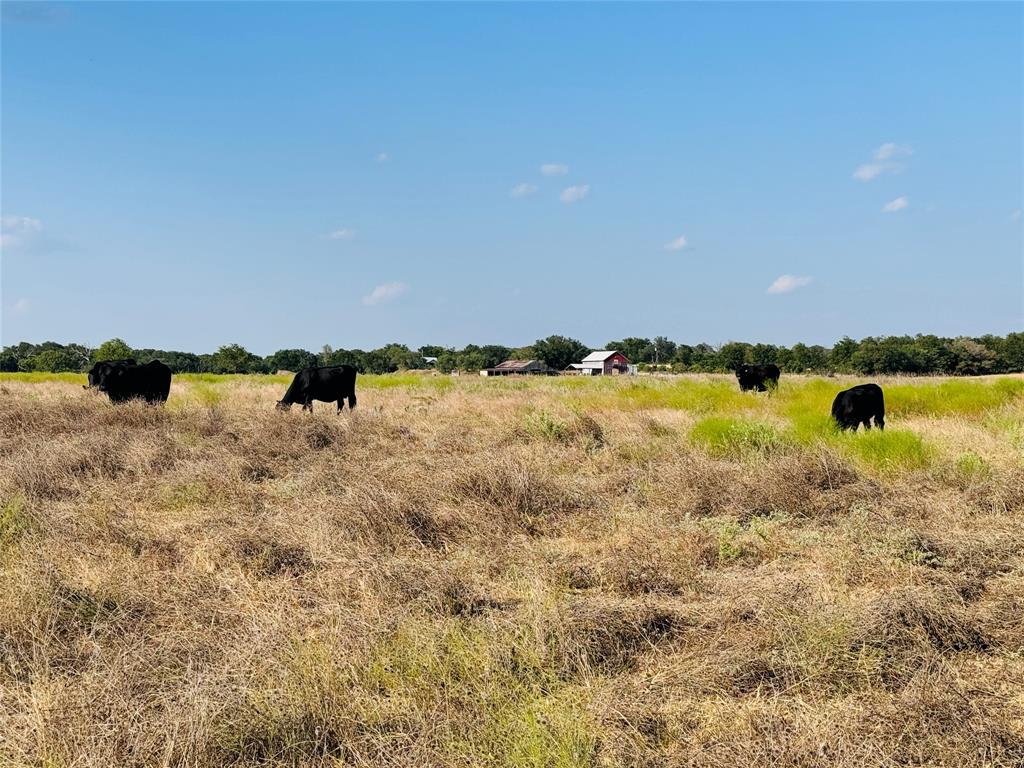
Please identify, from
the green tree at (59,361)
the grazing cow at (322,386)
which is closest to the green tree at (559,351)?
the green tree at (59,361)

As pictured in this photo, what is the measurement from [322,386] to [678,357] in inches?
3120

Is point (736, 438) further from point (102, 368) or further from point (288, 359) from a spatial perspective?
point (288, 359)

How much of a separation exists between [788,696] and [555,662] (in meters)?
1.04

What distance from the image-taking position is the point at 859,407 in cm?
1165

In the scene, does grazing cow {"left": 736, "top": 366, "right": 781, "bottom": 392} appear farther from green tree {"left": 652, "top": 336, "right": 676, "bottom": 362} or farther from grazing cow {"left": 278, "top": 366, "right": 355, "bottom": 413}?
green tree {"left": 652, "top": 336, "right": 676, "bottom": 362}

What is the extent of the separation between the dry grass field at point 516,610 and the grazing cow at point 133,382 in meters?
8.70

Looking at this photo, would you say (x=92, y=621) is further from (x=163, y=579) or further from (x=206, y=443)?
(x=206, y=443)

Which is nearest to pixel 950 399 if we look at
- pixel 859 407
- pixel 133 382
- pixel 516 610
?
pixel 859 407

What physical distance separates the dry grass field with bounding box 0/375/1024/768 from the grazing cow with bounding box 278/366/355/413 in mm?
8506

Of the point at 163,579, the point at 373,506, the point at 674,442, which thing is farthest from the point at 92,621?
the point at 674,442

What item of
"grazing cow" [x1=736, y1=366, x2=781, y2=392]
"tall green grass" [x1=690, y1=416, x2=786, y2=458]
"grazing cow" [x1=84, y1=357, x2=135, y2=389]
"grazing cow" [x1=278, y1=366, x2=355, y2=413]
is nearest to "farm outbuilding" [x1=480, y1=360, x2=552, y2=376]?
"grazing cow" [x1=736, y1=366, x2=781, y2=392]

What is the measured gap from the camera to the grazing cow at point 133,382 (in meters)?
16.5

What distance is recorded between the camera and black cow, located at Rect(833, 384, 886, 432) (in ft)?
37.7

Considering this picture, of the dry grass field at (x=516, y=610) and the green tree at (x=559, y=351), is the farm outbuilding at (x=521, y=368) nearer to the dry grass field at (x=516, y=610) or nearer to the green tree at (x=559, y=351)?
the green tree at (x=559, y=351)
